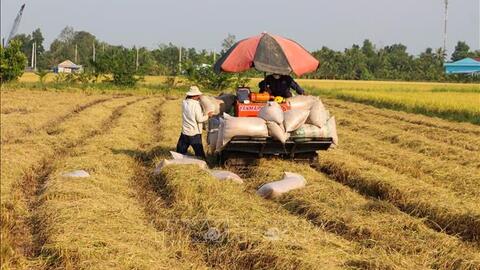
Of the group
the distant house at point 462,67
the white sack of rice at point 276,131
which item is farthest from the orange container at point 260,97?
the distant house at point 462,67

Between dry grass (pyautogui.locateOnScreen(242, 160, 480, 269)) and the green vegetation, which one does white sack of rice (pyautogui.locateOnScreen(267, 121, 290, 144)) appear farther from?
the green vegetation

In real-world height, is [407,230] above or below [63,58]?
below

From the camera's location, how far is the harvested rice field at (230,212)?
14.3 feet

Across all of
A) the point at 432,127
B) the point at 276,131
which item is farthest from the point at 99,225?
the point at 432,127

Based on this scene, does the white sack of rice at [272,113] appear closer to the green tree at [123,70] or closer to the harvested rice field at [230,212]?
the harvested rice field at [230,212]

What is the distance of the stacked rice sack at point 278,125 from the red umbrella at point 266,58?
554 millimetres

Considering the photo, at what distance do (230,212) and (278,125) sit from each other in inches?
102

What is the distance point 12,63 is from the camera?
1227 inches

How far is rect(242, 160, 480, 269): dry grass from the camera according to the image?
4.59m

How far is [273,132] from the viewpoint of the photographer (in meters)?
7.98

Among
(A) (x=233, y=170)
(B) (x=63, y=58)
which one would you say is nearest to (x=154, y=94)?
(A) (x=233, y=170)

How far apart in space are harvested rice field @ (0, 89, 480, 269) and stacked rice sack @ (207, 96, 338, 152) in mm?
524

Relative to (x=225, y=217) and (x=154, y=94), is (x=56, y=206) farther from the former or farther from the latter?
(x=154, y=94)

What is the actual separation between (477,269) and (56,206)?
3.72 metres
